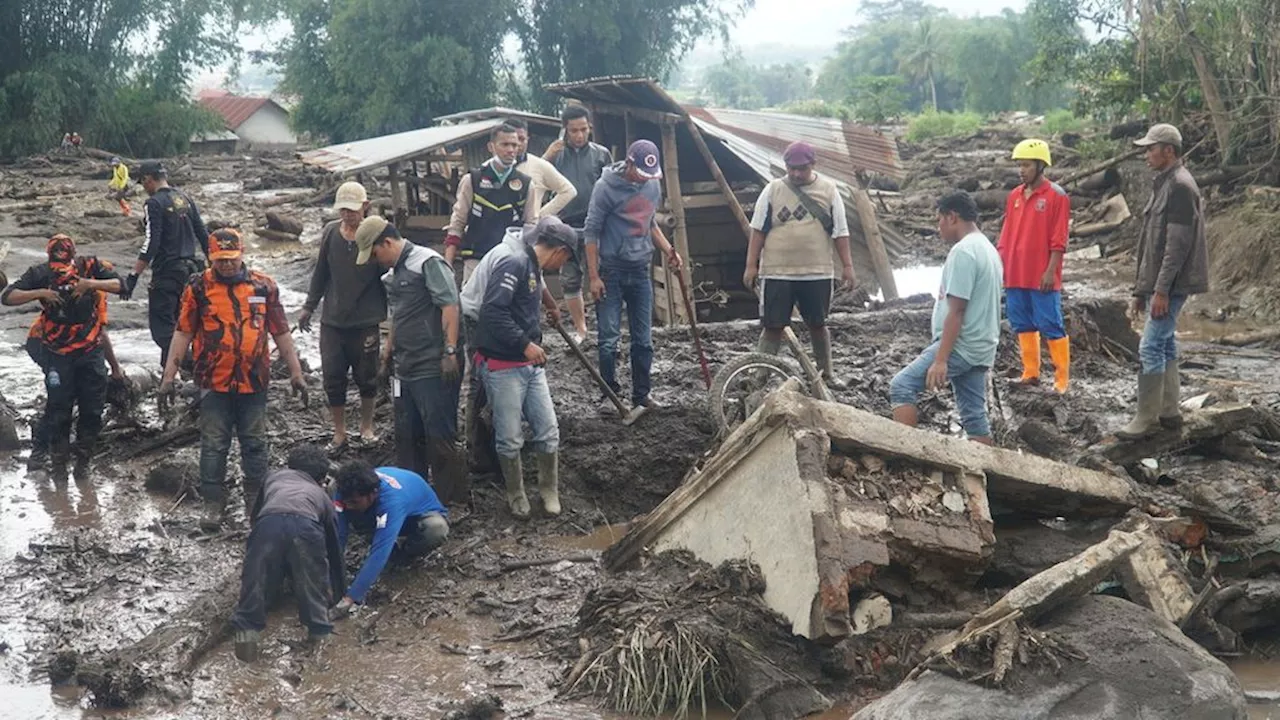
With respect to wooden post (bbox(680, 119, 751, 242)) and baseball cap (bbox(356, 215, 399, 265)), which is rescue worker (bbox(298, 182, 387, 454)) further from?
wooden post (bbox(680, 119, 751, 242))

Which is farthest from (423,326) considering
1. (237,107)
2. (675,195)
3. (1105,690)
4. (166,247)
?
(237,107)

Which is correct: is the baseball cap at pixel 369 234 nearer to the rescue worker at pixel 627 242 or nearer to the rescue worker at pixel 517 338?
the rescue worker at pixel 517 338

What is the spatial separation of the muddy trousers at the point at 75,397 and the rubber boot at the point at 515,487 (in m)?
3.12

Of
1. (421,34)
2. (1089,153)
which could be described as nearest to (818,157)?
(1089,153)

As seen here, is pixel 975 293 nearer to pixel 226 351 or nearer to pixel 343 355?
pixel 343 355

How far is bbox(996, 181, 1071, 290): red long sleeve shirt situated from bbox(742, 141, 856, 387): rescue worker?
4.58 feet

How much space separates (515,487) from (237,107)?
57.5 m

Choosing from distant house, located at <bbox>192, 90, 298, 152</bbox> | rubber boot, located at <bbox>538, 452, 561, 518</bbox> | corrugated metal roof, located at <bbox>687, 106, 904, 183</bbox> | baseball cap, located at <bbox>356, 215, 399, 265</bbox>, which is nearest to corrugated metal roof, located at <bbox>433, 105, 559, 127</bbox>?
corrugated metal roof, located at <bbox>687, 106, 904, 183</bbox>

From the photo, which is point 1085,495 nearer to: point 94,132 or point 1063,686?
point 1063,686

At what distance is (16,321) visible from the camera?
44.5ft

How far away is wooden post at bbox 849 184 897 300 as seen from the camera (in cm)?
1159

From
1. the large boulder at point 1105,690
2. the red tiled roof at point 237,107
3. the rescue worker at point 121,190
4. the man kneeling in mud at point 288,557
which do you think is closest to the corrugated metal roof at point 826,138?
the man kneeling in mud at point 288,557

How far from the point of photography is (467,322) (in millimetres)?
7281

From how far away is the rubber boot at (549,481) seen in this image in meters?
7.41
